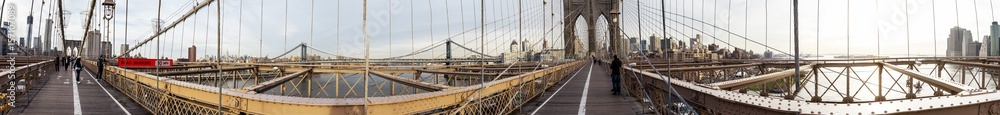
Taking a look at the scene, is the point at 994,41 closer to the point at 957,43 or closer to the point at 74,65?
the point at 957,43

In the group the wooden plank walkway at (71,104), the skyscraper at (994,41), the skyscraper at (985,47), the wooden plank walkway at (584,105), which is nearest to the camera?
the wooden plank walkway at (584,105)

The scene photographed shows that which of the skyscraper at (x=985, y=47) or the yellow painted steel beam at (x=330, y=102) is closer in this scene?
the yellow painted steel beam at (x=330, y=102)

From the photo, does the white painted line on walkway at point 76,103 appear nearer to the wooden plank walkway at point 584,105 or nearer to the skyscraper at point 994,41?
the wooden plank walkway at point 584,105

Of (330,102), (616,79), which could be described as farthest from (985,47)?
(330,102)

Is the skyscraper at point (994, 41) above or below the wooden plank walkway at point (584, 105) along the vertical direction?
above

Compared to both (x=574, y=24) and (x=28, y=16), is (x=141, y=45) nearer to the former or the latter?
(x=28, y=16)

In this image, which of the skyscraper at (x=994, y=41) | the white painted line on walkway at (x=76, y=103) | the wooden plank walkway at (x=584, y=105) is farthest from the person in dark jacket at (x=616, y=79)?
the skyscraper at (x=994, y=41)

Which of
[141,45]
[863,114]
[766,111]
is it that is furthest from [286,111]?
[141,45]

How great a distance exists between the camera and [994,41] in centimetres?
1459

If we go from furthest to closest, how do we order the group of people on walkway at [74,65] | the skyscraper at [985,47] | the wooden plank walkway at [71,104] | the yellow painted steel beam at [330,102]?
the skyscraper at [985,47] → the group of people on walkway at [74,65] → the wooden plank walkway at [71,104] → the yellow painted steel beam at [330,102]

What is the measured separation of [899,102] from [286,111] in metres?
4.39

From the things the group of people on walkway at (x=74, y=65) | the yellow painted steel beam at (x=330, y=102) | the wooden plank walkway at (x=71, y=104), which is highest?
the group of people on walkway at (x=74, y=65)

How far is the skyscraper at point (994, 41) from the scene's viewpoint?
1366 cm

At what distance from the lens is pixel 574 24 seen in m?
37.9
